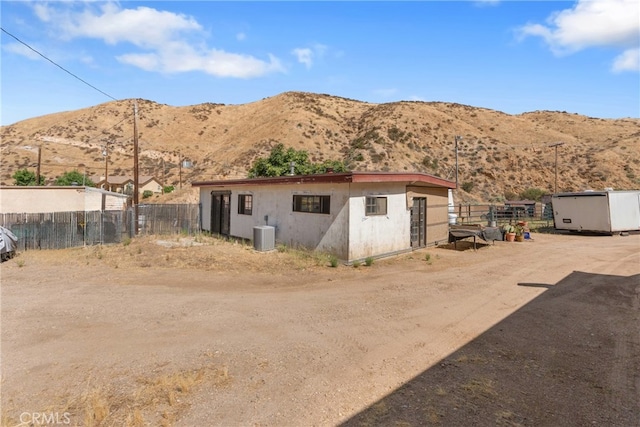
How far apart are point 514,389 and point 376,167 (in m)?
43.1

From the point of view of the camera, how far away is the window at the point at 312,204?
1350cm

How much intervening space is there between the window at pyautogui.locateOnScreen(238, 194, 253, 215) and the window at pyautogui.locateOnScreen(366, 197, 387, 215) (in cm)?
692

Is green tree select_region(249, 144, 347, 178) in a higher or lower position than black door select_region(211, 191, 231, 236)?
higher

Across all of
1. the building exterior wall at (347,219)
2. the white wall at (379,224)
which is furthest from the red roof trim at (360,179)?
the white wall at (379,224)

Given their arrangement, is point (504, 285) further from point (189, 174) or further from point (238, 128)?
point (238, 128)

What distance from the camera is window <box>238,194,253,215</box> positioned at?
17.9 meters

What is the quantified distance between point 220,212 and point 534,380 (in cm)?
1824

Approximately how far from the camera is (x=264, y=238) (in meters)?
15.0

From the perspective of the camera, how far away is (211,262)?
41.2 ft

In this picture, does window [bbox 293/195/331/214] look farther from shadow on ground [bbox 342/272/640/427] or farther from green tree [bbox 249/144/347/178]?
green tree [bbox 249/144/347/178]

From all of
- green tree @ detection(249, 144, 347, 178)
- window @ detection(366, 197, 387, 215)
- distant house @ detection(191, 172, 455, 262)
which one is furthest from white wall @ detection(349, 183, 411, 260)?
green tree @ detection(249, 144, 347, 178)

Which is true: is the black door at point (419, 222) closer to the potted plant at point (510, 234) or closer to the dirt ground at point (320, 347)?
the dirt ground at point (320, 347)

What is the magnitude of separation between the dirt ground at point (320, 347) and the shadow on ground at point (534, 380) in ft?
0.08

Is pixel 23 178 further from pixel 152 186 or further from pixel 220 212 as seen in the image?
pixel 220 212
